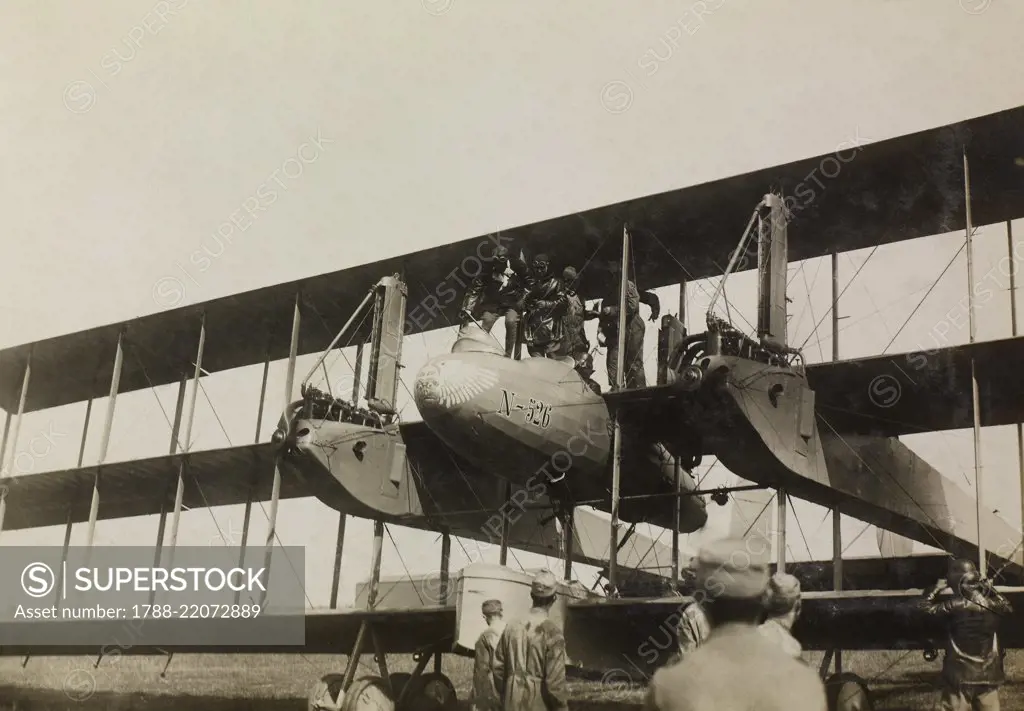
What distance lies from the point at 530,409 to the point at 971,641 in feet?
14.6

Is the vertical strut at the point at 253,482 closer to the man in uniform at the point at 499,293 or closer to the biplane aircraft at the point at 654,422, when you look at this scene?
the biplane aircraft at the point at 654,422

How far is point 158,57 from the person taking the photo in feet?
29.3

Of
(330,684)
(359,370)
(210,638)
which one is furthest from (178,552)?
(330,684)

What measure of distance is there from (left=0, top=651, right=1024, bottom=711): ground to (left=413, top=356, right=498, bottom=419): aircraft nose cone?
367 centimetres

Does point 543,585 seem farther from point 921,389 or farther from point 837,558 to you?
point 921,389

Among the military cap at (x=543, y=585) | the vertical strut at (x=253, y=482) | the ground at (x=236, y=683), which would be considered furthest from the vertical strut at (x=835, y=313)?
the vertical strut at (x=253, y=482)

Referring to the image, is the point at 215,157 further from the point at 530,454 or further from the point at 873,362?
the point at 873,362

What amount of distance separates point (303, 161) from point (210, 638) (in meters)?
5.48

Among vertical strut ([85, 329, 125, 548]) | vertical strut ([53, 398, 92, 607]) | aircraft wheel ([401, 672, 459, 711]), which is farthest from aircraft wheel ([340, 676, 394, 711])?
vertical strut ([53, 398, 92, 607])

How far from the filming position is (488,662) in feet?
22.3

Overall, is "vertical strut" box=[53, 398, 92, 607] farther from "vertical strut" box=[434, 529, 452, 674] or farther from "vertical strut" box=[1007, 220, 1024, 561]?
"vertical strut" box=[1007, 220, 1024, 561]

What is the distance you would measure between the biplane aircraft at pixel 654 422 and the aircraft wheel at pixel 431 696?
0.03m

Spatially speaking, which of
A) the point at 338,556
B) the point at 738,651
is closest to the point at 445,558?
the point at 338,556

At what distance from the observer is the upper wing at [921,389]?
338 inches
